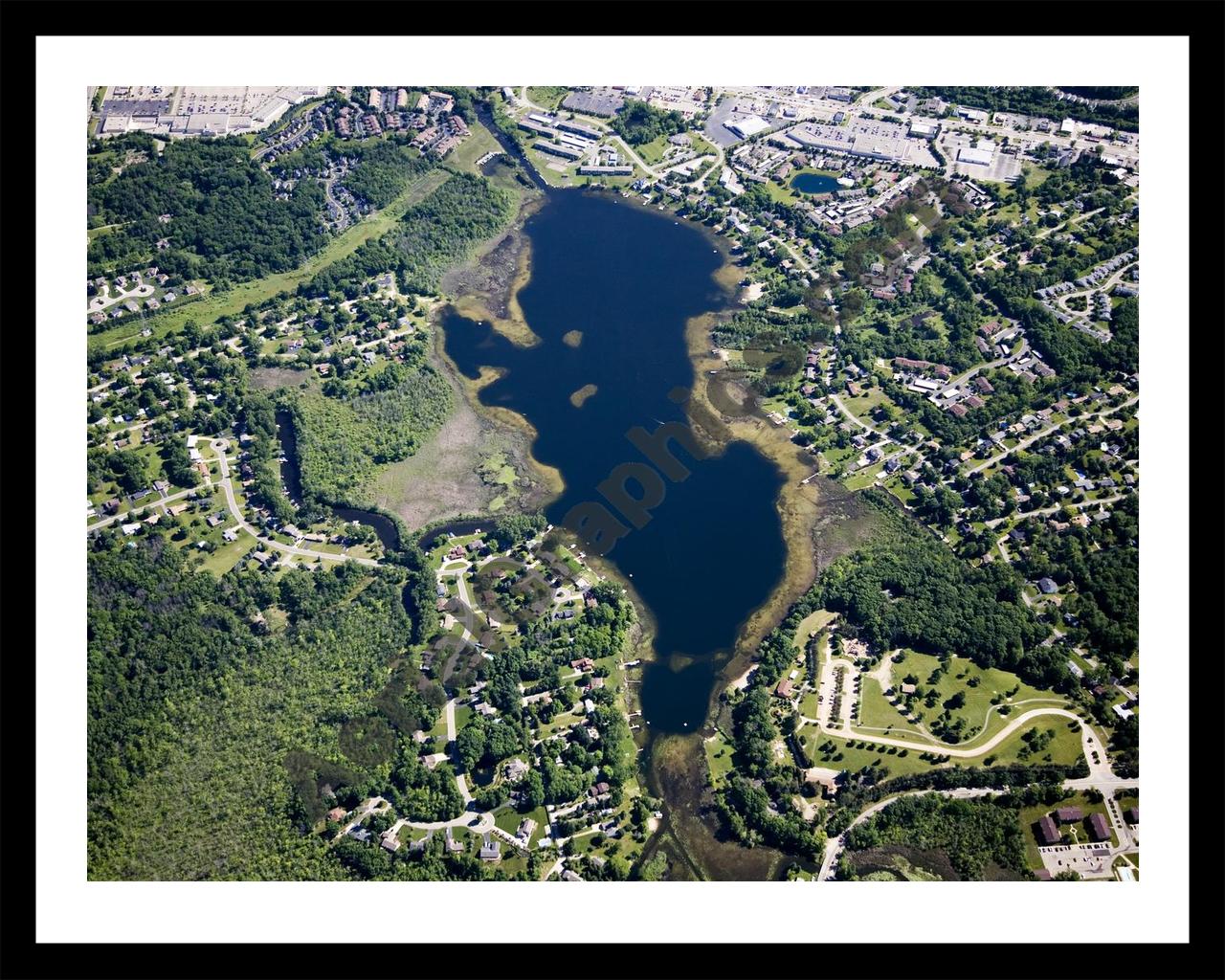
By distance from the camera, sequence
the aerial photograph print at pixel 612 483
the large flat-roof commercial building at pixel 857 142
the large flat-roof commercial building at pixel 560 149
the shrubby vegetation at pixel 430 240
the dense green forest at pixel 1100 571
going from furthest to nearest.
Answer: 1. the large flat-roof commercial building at pixel 560 149
2. the large flat-roof commercial building at pixel 857 142
3. the shrubby vegetation at pixel 430 240
4. the dense green forest at pixel 1100 571
5. the aerial photograph print at pixel 612 483

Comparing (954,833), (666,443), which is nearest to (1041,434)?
(666,443)

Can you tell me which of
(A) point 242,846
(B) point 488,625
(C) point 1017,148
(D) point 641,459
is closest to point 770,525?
(D) point 641,459

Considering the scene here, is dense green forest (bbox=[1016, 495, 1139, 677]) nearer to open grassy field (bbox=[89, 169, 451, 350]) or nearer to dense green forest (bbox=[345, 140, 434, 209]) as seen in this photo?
open grassy field (bbox=[89, 169, 451, 350])

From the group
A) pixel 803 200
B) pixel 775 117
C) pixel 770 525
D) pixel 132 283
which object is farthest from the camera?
pixel 775 117

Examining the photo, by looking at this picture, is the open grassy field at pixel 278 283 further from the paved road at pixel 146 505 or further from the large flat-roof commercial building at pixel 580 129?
the paved road at pixel 146 505

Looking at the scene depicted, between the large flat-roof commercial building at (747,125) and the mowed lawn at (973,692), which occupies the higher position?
the large flat-roof commercial building at (747,125)

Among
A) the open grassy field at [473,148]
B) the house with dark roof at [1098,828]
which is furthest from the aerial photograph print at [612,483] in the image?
the open grassy field at [473,148]

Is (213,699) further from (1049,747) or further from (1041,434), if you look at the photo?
(1041,434)

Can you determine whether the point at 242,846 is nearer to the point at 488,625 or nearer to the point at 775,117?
the point at 488,625
